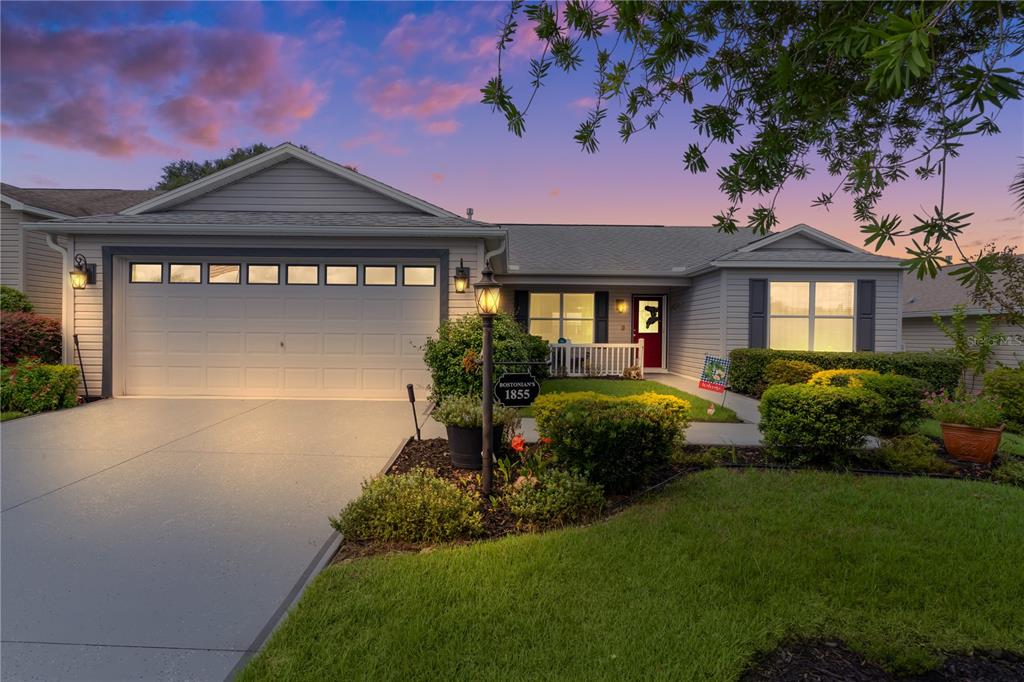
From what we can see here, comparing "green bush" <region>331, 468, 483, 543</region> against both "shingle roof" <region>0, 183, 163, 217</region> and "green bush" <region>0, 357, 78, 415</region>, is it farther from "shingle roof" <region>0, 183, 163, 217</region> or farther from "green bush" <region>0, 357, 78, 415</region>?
"shingle roof" <region>0, 183, 163, 217</region>

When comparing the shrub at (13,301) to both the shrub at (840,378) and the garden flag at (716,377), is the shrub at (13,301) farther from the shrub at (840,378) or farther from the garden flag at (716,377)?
the shrub at (840,378)

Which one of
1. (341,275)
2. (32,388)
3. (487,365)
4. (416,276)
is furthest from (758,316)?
(32,388)

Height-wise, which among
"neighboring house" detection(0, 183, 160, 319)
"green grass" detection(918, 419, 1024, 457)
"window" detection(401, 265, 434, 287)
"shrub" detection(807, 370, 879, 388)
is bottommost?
"green grass" detection(918, 419, 1024, 457)

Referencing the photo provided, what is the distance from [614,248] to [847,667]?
1433cm

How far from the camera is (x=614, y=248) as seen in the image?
51.1 feet

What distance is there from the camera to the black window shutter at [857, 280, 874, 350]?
11211mm

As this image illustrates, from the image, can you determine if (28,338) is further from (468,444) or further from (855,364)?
(855,364)

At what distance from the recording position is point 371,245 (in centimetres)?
880

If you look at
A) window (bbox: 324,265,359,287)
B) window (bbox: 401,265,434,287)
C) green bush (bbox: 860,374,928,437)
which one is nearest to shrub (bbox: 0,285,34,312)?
window (bbox: 324,265,359,287)

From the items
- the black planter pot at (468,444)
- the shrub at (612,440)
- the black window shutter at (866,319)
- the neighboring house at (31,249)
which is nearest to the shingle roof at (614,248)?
the black window shutter at (866,319)

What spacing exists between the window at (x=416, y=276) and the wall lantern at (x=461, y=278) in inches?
23.8

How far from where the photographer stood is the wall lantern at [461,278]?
28.2ft

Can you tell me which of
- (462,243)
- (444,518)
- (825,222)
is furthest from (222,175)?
(825,222)

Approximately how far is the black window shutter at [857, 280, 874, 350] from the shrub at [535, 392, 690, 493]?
9.71m
